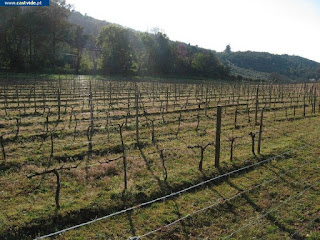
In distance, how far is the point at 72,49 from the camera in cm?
6644

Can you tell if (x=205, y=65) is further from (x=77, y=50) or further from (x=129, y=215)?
(x=129, y=215)

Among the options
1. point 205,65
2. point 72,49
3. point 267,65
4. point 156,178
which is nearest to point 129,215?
point 156,178

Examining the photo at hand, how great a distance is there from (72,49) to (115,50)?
16.3m

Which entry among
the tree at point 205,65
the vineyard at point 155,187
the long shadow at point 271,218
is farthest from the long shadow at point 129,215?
the tree at point 205,65

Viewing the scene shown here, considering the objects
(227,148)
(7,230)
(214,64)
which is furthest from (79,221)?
(214,64)

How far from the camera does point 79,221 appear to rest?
5738mm

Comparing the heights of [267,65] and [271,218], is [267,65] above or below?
above

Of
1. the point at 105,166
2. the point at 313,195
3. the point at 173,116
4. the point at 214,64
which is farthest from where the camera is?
the point at 214,64

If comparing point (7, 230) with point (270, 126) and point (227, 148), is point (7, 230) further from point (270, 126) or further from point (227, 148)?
point (270, 126)

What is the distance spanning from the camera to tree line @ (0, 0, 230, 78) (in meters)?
47.2

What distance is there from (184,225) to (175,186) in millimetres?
1731

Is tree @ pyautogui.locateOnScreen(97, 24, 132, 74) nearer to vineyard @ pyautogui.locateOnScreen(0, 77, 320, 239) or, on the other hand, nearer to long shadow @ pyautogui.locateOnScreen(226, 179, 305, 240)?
vineyard @ pyautogui.locateOnScreen(0, 77, 320, 239)

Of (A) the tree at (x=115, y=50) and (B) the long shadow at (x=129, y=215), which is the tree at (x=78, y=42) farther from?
(B) the long shadow at (x=129, y=215)

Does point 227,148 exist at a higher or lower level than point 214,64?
lower
